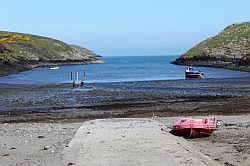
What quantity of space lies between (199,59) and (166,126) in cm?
12523

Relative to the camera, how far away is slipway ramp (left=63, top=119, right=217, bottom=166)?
50.1 ft

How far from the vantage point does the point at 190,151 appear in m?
16.8

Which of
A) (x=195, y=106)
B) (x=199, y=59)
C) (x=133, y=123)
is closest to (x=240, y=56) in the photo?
(x=199, y=59)

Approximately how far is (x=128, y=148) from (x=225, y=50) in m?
124

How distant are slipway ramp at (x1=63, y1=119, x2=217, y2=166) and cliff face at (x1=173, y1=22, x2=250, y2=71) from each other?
314 feet

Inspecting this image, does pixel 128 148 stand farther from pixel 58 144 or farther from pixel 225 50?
pixel 225 50

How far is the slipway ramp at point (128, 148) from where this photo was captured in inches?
601

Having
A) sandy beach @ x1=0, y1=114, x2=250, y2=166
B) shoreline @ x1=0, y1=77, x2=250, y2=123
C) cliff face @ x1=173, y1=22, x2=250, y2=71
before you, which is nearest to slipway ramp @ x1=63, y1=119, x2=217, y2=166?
sandy beach @ x1=0, y1=114, x2=250, y2=166

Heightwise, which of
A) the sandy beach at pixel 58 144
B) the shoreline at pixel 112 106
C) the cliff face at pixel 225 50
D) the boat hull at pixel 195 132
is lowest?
the shoreline at pixel 112 106

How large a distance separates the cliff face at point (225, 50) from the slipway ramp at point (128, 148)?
314ft

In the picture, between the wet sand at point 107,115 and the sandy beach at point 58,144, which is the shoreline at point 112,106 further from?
the sandy beach at point 58,144

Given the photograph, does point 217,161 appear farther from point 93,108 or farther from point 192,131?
point 93,108

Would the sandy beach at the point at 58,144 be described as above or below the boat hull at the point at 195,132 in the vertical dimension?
below

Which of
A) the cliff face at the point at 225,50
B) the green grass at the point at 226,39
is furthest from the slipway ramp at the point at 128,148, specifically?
the green grass at the point at 226,39
